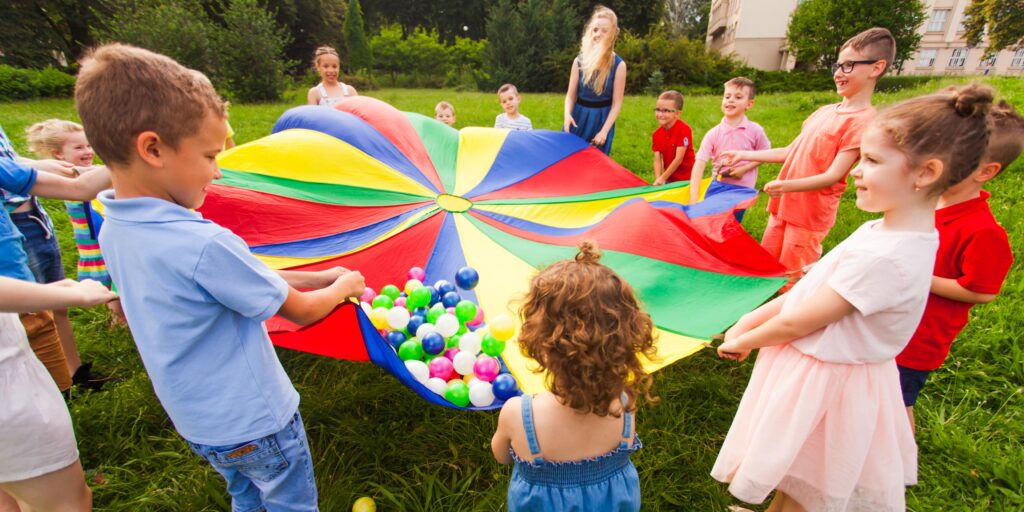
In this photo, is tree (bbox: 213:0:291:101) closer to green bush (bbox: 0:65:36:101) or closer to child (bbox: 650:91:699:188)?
green bush (bbox: 0:65:36:101)

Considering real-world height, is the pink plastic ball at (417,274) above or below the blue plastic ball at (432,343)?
above

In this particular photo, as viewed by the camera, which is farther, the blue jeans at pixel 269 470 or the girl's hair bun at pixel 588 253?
the blue jeans at pixel 269 470

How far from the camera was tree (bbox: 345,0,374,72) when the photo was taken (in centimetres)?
2309

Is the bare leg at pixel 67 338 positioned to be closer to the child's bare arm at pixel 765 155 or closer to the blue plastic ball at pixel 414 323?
the blue plastic ball at pixel 414 323

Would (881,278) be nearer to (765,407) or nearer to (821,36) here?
(765,407)

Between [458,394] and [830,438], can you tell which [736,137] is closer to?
[830,438]

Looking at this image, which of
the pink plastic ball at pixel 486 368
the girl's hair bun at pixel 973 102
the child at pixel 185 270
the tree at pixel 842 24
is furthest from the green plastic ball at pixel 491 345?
the tree at pixel 842 24

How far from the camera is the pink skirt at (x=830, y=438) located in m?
1.40

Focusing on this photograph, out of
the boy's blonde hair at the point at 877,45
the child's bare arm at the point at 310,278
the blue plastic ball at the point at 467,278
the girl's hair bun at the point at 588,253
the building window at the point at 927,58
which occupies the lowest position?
the building window at the point at 927,58

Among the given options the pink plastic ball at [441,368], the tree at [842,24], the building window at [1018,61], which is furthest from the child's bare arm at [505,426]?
the building window at [1018,61]

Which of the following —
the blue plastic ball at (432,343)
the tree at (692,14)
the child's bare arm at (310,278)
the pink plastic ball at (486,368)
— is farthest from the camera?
the tree at (692,14)

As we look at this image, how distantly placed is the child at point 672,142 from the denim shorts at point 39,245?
3.77 metres

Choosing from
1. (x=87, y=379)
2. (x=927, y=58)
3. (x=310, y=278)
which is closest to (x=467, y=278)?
(x=310, y=278)

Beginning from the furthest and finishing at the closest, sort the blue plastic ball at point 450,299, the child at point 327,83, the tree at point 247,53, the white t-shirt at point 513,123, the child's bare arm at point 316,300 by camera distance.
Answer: the tree at point 247,53 < the white t-shirt at point 513,123 < the child at point 327,83 < the blue plastic ball at point 450,299 < the child's bare arm at point 316,300
